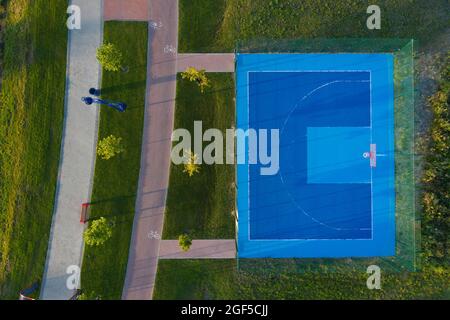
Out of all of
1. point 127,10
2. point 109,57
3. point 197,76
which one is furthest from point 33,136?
point 197,76

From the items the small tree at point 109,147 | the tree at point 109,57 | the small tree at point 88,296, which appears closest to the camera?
the tree at point 109,57

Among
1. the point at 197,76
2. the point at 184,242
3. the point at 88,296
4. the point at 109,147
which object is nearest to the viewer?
the point at 109,147

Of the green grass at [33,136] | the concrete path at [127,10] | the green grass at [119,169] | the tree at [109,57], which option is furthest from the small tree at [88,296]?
the concrete path at [127,10]

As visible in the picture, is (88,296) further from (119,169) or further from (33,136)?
(33,136)

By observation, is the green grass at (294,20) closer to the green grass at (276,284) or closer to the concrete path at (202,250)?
the concrete path at (202,250)

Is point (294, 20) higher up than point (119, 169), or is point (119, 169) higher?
point (294, 20)

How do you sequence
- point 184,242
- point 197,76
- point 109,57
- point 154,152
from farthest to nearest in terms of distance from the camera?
point 154,152
point 197,76
point 184,242
point 109,57

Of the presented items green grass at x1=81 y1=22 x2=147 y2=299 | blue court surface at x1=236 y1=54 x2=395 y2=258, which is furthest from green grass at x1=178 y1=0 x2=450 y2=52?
green grass at x1=81 y1=22 x2=147 y2=299
